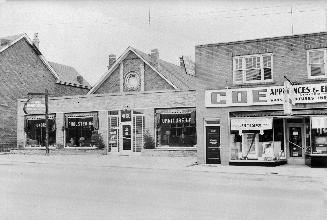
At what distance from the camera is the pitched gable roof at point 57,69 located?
3728 centimetres

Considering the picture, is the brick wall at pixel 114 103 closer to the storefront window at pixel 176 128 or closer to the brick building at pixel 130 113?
the brick building at pixel 130 113

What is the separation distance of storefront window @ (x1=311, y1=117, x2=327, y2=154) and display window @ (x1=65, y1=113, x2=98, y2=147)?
15733 mm

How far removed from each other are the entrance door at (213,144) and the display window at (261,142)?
1.19 metres

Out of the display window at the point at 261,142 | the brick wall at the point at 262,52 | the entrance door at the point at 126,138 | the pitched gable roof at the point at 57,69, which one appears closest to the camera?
the brick wall at the point at 262,52

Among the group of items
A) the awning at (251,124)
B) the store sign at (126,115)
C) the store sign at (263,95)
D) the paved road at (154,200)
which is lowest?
the paved road at (154,200)

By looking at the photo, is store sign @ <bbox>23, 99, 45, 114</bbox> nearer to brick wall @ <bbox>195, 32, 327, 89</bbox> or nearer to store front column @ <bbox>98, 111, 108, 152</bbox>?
store front column @ <bbox>98, 111, 108, 152</bbox>

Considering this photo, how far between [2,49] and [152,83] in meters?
12.7

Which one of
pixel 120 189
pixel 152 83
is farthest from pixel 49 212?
pixel 152 83

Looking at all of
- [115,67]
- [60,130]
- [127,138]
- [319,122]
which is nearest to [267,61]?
[319,122]

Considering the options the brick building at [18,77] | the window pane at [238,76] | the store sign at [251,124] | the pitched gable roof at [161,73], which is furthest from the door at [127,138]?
the brick building at [18,77]

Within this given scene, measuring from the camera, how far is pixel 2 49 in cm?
3591

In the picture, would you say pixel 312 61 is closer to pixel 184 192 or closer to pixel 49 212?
pixel 184 192

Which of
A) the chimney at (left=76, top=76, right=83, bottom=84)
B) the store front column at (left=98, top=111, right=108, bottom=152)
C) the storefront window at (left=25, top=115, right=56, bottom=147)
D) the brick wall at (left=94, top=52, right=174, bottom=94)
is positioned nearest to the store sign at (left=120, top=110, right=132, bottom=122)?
the store front column at (left=98, top=111, right=108, bottom=152)

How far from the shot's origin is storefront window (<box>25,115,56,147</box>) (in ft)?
110
